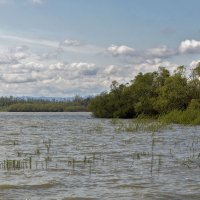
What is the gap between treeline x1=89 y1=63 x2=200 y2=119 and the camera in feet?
244

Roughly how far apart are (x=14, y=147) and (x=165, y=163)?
33.0ft

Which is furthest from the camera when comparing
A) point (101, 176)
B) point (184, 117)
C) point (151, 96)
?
point (151, 96)

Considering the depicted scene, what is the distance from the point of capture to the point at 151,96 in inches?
3482

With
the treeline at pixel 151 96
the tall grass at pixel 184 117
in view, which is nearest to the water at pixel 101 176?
the tall grass at pixel 184 117

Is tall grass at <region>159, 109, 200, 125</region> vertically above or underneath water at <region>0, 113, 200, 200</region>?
above

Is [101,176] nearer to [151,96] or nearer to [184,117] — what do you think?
[184,117]

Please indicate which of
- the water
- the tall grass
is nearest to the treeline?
the tall grass

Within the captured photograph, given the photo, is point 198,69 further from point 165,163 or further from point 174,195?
point 174,195

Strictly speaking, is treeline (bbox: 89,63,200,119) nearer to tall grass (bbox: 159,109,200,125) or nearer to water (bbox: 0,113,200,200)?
tall grass (bbox: 159,109,200,125)

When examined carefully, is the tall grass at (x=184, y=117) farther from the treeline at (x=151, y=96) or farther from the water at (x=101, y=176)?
the water at (x=101, y=176)

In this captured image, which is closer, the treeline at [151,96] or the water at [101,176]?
the water at [101,176]

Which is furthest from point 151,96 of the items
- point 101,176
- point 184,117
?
point 101,176

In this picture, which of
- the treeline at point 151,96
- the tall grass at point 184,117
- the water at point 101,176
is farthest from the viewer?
the treeline at point 151,96

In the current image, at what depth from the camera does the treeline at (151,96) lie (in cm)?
7431
